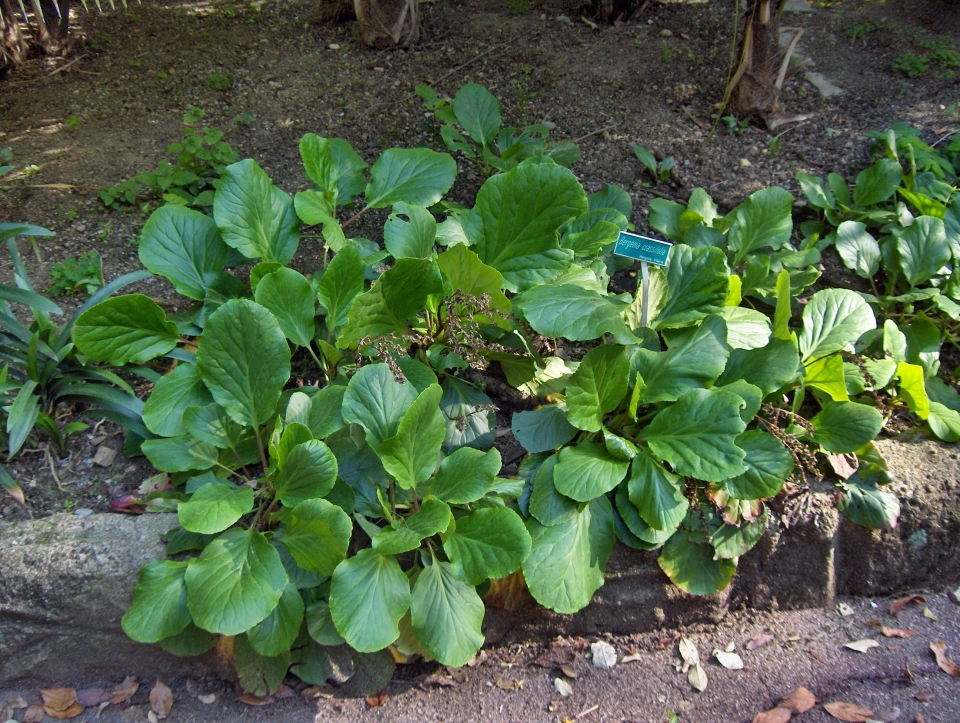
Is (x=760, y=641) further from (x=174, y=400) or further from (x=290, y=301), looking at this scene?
(x=174, y=400)

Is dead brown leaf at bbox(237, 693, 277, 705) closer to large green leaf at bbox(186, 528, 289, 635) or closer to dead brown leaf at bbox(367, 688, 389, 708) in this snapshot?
dead brown leaf at bbox(367, 688, 389, 708)

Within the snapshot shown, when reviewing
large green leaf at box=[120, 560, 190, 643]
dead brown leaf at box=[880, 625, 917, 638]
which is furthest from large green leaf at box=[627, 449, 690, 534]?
large green leaf at box=[120, 560, 190, 643]

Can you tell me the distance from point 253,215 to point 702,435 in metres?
1.48

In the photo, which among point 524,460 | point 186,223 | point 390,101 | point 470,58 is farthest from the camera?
point 470,58

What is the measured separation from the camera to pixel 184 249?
2176 millimetres

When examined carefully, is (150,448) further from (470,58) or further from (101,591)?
(470,58)

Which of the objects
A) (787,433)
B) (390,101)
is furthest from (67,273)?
(787,433)

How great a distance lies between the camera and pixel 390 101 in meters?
3.05

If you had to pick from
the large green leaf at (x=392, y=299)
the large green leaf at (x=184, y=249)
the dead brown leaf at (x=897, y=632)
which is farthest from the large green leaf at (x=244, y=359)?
the dead brown leaf at (x=897, y=632)

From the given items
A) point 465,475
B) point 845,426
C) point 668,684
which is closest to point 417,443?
point 465,475

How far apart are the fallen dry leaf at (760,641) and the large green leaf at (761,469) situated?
470 mm

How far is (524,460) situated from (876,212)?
181 centimetres

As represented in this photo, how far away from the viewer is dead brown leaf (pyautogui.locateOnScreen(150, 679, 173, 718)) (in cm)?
184

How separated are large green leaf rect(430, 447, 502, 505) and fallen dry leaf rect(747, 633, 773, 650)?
973mm
